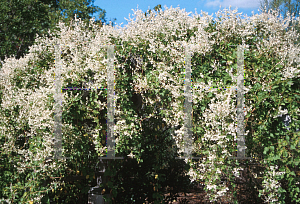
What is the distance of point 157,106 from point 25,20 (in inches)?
403

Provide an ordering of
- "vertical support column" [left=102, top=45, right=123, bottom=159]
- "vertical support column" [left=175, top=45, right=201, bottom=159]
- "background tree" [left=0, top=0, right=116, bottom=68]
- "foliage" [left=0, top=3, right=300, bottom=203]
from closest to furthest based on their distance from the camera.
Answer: "foliage" [left=0, top=3, right=300, bottom=203]
"vertical support column" [left=175, top=45, right=201, bottom=159]
"vertical support column" [left=102, top=45, right=123, bottom=159]
"background tree" [left=0, top=0, right=116, bottom=68]

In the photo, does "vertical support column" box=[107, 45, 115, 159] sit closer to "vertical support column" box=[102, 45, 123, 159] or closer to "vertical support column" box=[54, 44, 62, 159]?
"vertical support column" box=[102, 45, 123, 159]

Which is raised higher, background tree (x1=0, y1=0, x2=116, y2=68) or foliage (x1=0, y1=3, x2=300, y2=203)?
background tree (x1=0, y1=0, x2=116, y2=68)

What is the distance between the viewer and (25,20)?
38.5ft

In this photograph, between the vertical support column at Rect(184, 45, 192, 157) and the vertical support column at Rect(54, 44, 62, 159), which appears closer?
the vertical support column at Rect(184, 45, 192, 157)

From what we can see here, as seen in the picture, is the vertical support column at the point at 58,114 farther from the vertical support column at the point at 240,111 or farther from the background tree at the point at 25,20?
the background tree at the point at 25,20

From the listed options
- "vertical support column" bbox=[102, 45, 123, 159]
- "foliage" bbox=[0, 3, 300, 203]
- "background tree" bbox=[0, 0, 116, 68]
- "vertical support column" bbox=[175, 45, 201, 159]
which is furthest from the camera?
"background tree" bbox=[0, 0, 116, 68]

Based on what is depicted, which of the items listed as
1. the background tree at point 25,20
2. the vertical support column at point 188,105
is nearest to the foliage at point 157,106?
the vertical support column at point 188,105

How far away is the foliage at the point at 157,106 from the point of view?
3.19 m

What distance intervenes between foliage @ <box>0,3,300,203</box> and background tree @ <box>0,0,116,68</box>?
661 centimetres

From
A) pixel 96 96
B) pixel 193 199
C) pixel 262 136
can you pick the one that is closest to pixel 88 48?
pixel 96 96

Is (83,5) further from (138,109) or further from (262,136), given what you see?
(262,136)

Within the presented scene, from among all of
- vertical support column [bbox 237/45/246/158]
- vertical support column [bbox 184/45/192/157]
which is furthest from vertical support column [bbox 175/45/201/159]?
vertical support column [bbox 237/45/246/158]

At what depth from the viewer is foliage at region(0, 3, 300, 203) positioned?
3.19 metres
